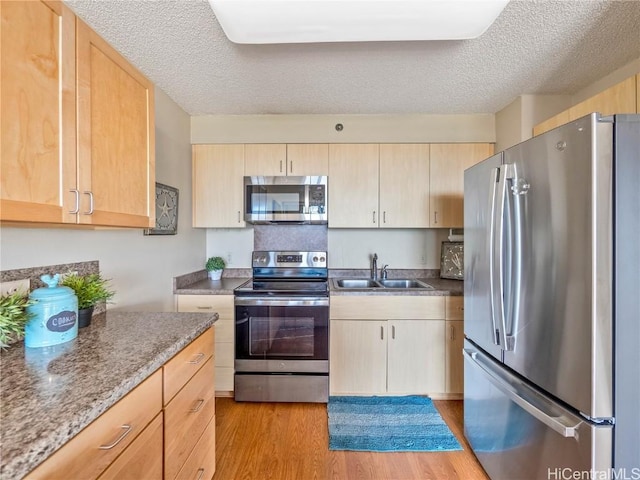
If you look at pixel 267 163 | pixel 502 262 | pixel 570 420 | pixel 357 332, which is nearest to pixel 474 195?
pixel 502 262

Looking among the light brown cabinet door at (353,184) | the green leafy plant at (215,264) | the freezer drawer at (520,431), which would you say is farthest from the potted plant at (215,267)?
the freezer drawer at (520,431)

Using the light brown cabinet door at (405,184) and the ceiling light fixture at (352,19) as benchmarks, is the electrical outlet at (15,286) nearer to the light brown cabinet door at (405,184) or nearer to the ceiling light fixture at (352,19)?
the ceiling light fixture at (352,19)

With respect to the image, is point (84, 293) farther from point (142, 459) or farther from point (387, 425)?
point (387, 425)

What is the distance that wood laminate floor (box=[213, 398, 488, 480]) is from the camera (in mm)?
1675

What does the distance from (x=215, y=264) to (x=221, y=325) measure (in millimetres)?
659

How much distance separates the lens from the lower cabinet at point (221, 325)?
2.34 metres

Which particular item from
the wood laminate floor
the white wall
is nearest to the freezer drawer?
the wood laminate floor

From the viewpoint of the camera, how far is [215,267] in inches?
110

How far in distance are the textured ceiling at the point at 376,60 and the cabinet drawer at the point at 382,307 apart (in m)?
1.51

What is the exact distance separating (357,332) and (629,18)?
2280mm

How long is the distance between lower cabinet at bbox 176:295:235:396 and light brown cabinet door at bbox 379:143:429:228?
1.50 m

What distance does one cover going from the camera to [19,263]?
118cm

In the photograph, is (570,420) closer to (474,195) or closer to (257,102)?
(474,195)

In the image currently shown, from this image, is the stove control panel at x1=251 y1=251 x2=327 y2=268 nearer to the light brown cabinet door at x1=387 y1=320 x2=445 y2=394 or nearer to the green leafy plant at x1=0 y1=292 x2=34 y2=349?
the light brown cabinet door at x1=387 y1=320 x2=445 y2=394
